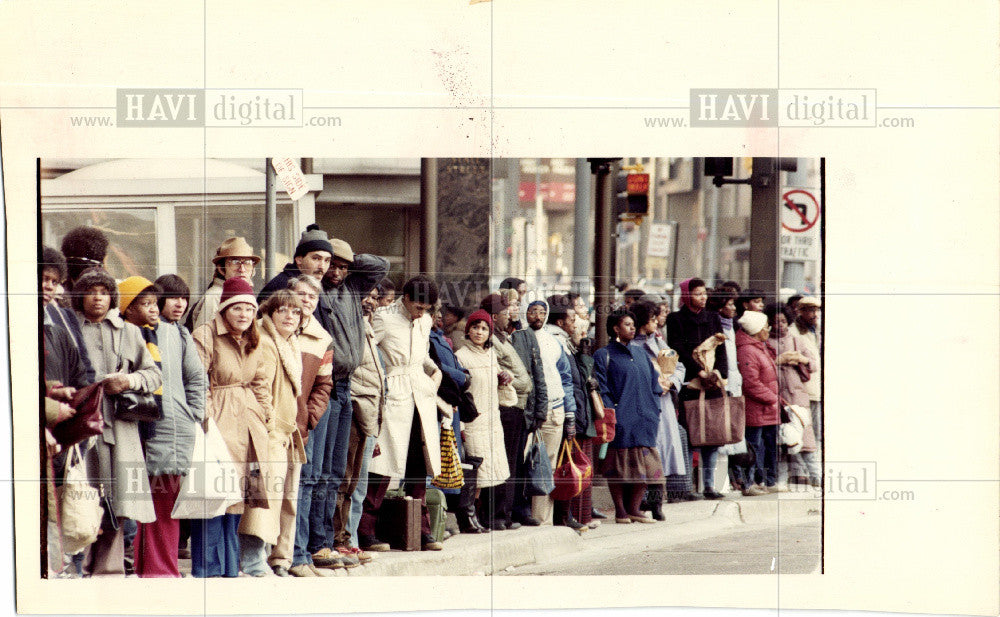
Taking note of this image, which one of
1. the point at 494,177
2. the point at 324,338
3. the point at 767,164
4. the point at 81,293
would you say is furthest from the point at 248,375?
the point at 767,164

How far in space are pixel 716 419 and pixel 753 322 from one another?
1.79ft

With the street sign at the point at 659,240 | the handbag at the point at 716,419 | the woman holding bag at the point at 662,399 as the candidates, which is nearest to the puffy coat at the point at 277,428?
the woman holding bag at the point at 662,399

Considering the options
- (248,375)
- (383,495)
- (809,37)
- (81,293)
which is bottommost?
(383,495)

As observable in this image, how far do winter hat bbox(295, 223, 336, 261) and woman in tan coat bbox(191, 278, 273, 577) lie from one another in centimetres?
32

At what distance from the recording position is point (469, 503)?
621cm

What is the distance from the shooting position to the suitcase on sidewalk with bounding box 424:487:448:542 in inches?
242

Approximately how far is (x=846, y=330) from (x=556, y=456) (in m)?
1.63

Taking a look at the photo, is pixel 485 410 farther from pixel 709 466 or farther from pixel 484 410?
pixel 709 466

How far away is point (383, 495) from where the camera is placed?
614 centimetres

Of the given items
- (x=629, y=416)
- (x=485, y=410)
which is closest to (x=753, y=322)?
(x=629, y=416)

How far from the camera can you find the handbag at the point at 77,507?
591cm

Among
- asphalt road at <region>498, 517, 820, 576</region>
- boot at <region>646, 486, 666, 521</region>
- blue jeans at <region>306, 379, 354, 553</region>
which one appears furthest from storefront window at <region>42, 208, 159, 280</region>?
boot at <region>646, 486, 666, 521</region>

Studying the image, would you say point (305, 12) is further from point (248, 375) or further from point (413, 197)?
point (248, 375)

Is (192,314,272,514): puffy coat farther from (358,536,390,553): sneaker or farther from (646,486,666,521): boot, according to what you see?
(646,486,666,521): boot
